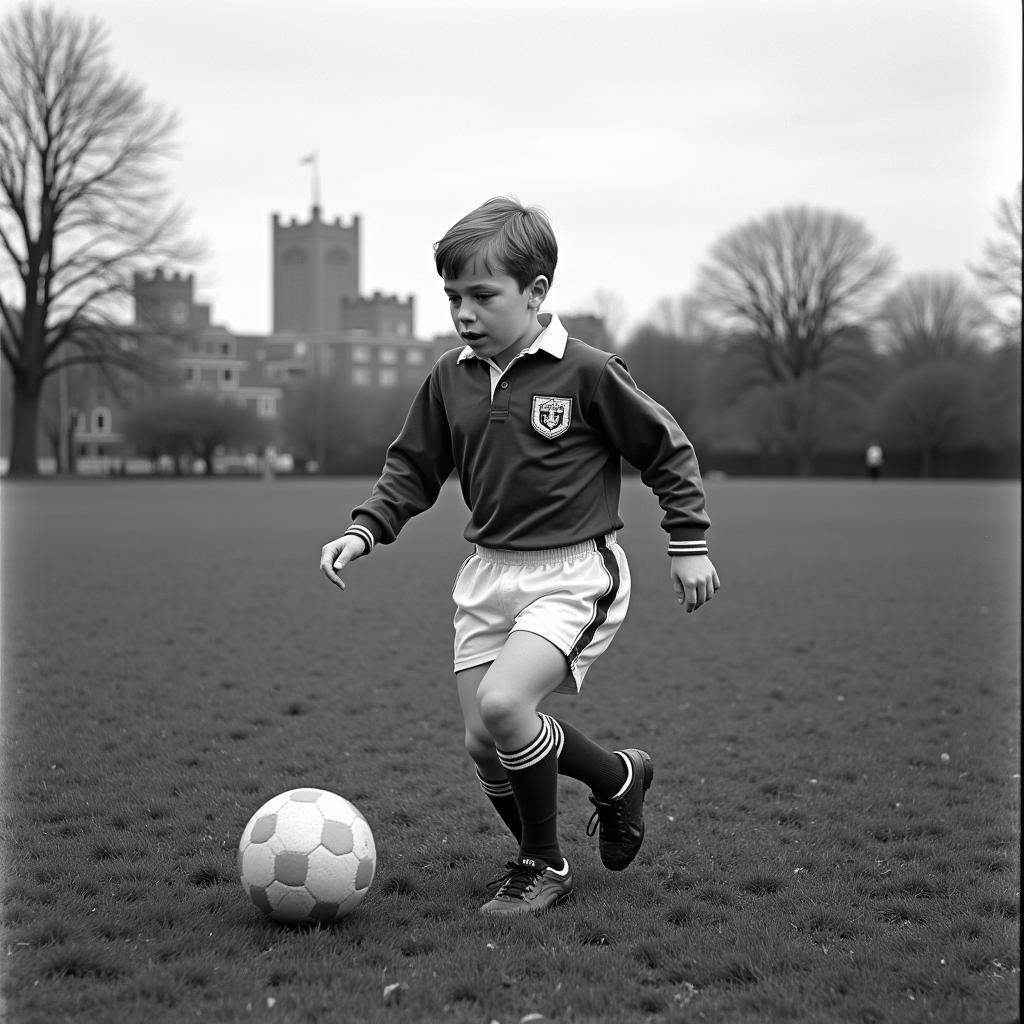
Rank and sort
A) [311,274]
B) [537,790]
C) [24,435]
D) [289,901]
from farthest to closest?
[311,274], [24,435], [537,790], [289,901]

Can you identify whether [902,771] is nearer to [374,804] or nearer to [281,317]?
[374,804]

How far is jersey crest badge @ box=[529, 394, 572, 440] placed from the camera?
3.60 m

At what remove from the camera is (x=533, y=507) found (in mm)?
3619

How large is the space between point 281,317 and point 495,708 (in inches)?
4703

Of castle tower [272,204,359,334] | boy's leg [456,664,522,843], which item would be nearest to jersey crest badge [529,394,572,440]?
boy's leg [456,664,522,843]

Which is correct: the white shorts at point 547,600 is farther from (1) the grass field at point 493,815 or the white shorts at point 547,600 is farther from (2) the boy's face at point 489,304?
(1) the grass field at point 493,815

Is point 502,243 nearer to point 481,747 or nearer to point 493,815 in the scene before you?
point 481,747

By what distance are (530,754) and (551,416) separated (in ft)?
3.09

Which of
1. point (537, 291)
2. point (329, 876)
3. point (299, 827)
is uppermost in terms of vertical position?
point (537, 291)

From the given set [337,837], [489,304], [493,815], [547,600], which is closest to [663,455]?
[547,600]

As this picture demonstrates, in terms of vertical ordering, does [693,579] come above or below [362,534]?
below

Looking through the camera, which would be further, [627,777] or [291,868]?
[627,777]

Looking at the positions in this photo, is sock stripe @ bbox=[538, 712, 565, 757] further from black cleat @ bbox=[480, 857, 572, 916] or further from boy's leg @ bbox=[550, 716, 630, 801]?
black cleat @ bbox=[480, 857, 572, 916]

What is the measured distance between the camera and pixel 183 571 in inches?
532
